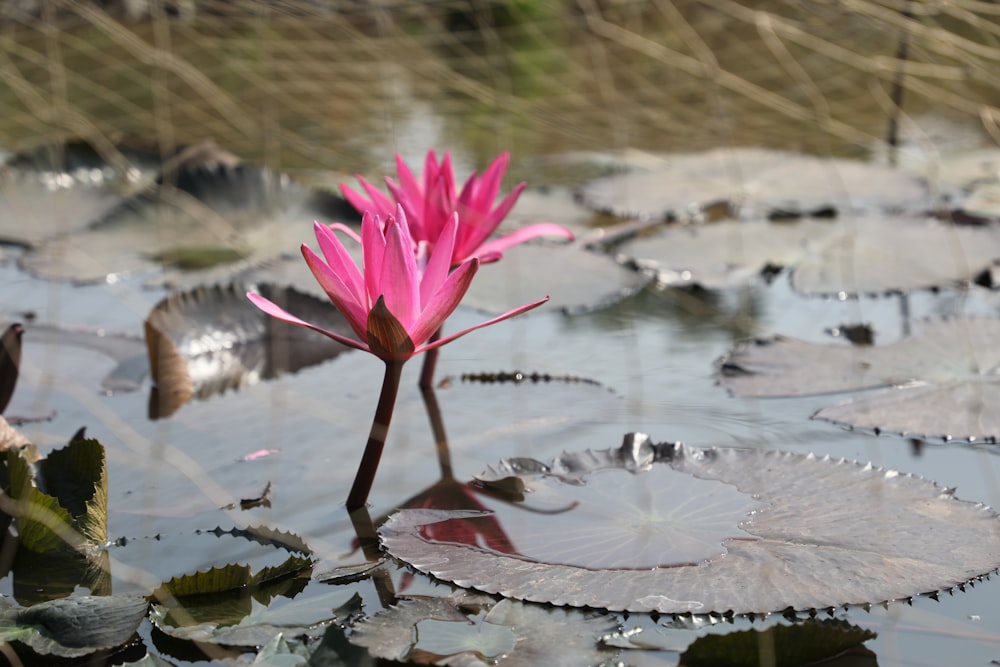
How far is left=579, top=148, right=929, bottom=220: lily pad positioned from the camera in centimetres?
267

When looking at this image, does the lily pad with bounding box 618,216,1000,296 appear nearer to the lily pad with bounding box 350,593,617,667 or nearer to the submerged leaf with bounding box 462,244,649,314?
the submerged leaf with bounding box 462,244,649,314

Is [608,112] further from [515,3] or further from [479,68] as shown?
[515,3]

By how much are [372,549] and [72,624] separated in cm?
33

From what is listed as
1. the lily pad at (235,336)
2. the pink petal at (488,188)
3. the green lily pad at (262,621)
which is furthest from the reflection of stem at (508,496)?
the lily pad at (235,336)

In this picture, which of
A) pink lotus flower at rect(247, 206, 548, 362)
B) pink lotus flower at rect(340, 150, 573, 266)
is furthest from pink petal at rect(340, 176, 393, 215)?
pink lotus flower at rect(247, 206, 548, 362)

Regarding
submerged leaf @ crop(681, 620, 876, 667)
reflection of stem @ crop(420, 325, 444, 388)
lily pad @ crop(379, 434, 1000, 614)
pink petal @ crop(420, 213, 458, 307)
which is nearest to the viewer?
submerged leaf @ crop(681, 620, 876, 667)

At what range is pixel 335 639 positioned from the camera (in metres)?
0.98

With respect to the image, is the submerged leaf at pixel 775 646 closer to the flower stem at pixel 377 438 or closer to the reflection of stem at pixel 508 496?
the reflection of stem at pixel 508 496

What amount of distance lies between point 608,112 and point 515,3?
203cm

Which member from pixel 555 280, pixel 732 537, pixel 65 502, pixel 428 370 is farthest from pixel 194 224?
pixel 732 537

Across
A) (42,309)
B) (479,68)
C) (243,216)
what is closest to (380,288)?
(42,309)

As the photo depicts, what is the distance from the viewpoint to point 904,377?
5.57 ft

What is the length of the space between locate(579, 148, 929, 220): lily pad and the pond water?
5.7 inches

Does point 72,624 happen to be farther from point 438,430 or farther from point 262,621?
point 438,430
